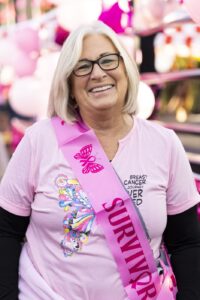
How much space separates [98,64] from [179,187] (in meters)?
0.46

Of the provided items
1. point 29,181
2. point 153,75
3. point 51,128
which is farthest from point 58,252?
point 153,75

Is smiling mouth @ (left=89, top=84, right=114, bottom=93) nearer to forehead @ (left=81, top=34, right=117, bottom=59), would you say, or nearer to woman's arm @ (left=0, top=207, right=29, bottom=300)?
forehead @ (left=81, top=34, right=117, bottom=59)

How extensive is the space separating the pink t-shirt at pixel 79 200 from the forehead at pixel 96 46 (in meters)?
0.27

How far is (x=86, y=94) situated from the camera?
5.40 feet

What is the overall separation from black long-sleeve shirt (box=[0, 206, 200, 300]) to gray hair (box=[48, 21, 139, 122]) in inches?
15.2

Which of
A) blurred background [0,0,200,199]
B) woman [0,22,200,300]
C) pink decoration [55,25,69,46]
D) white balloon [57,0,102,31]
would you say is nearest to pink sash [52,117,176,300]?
woman [0,22,200,300]

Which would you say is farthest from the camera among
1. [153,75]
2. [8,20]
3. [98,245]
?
[8,20]

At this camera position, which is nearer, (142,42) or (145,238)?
(145,238)

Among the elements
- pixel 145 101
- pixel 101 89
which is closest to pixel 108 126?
pixel 101 89

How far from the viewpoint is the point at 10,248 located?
1.63 m

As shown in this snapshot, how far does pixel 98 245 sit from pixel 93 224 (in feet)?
0.21

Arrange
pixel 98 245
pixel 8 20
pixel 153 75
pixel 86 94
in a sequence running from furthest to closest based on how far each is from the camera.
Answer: pixel 8 20 < pixel 153 75 < pixel 86 94 < pixel 98 245

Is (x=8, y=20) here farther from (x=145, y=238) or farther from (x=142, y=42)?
(x=145, y=238)

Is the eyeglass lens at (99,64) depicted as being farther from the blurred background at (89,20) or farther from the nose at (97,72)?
the blurred background at (89,20)
